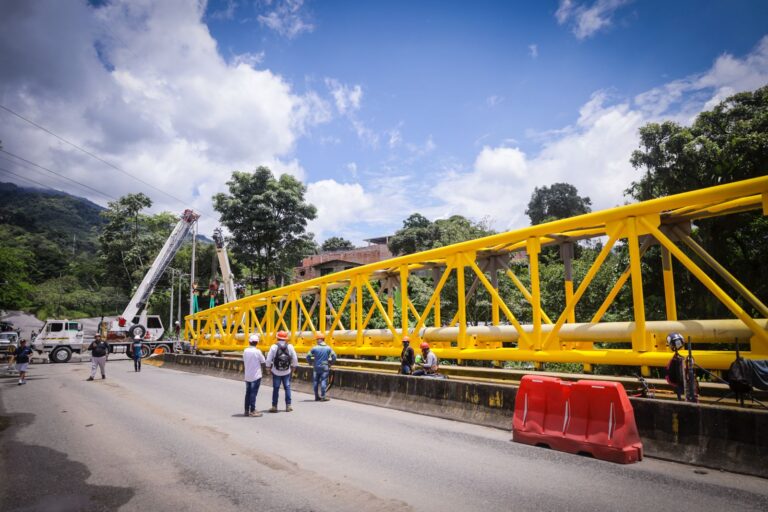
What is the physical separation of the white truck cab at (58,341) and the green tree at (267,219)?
13.1 meters

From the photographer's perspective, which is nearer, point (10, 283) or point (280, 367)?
point (280, 367)

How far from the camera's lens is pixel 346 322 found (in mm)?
38062

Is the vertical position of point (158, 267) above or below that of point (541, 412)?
above

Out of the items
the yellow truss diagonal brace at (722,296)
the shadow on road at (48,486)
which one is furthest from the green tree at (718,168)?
the shadow on road at (48,486)

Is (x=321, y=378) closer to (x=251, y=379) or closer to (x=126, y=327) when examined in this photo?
(x=251, y=379)

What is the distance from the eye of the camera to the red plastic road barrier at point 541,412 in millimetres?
6332

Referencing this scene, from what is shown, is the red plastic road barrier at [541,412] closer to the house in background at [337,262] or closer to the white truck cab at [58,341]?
the white truck cab at [58,341]

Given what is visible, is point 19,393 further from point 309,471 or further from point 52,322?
point 52,322

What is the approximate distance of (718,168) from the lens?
1741cm

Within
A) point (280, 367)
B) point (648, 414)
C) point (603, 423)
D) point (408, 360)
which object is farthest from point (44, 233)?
point (648, 414)

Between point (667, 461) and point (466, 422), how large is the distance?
3.40m

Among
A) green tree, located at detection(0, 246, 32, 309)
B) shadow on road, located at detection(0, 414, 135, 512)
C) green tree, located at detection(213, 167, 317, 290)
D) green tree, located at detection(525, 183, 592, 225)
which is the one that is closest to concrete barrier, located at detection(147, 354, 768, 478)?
shadow on road, located at detection(0, 414, 135, 512)

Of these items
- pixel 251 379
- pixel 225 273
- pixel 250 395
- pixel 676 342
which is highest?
pixel 225 273

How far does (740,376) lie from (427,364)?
19.6 feet
